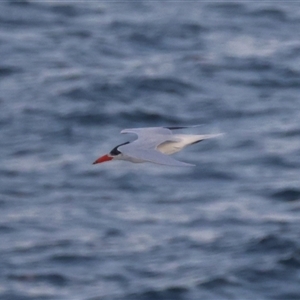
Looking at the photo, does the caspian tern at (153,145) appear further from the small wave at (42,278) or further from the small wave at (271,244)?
the small wave at (271,244)

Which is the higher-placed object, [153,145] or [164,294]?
[153,145]

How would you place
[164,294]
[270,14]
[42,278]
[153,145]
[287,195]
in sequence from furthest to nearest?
[270,14] → [287,195] → [42,278] → [164,294] → [153,145]

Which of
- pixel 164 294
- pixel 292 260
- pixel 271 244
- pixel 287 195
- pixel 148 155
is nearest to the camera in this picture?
pixel 148 155

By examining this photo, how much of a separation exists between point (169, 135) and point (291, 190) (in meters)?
3.53

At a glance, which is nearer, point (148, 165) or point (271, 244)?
point (271, 244)

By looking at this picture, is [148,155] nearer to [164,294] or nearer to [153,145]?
[153,145]

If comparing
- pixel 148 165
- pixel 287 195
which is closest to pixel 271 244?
pixel 287 195

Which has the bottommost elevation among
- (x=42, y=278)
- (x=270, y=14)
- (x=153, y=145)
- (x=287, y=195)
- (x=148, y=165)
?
(x=42, y=278)

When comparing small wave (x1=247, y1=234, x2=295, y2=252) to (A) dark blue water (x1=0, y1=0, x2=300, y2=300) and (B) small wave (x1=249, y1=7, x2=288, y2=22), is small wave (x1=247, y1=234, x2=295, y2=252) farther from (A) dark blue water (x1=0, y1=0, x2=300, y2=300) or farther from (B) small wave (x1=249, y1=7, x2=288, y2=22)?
(B) small wave (x1=249, y1=7, x2=288, y2=22)

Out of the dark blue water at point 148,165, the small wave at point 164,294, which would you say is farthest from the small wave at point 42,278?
the small wave at point 164,294

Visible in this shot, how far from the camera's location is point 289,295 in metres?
10.5

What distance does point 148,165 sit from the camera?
1308 cm

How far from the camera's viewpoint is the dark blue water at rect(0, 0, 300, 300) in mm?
11047

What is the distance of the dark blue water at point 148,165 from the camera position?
1105 centimetres
